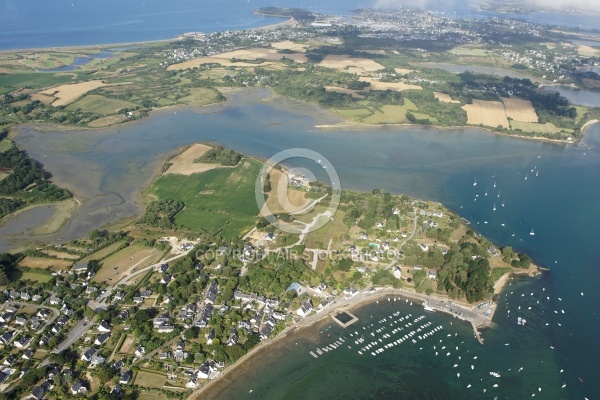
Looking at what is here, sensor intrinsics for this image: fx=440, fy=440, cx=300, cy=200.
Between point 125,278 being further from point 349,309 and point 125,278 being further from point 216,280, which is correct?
point 349,309

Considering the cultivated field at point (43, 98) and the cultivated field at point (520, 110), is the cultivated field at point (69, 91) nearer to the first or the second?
the cultivated field at point (43, 98)

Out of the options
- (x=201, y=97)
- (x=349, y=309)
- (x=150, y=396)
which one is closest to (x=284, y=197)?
(x=349, y=309)

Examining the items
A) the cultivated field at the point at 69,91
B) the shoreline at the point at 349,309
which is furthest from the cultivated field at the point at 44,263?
the cultivated field at the point at 69,91

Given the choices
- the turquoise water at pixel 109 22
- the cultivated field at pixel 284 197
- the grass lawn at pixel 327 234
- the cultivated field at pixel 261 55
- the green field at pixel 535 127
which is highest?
the turquoise water at pixel 109 22

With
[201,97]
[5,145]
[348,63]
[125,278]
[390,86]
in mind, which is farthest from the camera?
[348,63]

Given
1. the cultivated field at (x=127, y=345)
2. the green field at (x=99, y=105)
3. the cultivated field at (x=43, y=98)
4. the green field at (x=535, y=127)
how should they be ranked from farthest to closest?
the cultivated field at (x=43, y=98) < the green field at (x=99, y=105) < the green field at (x=535, y=127) < the cultivated field at (x=127, y=345)
